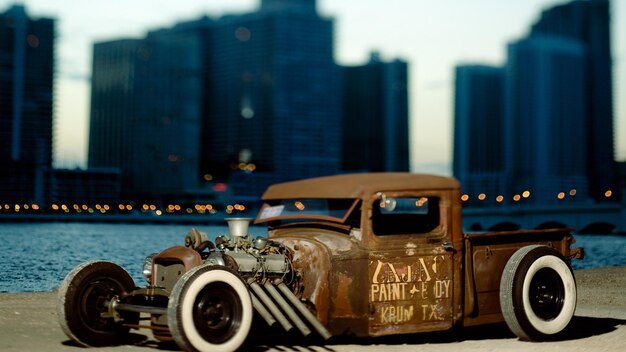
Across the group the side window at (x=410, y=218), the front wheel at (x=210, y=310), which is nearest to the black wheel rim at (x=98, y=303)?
the front wheel at (x=210, y=310)

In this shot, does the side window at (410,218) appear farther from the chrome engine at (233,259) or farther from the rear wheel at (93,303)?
the rear wheel at (93,303)

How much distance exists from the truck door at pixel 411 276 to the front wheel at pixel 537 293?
2.25 feet

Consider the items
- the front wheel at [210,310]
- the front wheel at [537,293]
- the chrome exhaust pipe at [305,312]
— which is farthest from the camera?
the front wheel at [537,293]

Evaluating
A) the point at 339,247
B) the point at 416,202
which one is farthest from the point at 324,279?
the point at 416,202

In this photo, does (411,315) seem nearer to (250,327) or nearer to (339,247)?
(339,247)

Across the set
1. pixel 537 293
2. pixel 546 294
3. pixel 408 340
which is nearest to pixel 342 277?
pixel 408 340

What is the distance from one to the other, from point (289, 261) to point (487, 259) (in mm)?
2309

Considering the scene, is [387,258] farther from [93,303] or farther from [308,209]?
[93,303]

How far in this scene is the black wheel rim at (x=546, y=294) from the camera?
969cm

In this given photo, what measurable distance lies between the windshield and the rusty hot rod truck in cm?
1

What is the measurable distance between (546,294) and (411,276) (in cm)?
177

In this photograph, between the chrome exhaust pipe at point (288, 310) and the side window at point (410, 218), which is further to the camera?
the side window at point (410, 218)

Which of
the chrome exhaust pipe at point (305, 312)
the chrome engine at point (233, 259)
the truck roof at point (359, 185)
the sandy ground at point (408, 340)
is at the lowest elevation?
the sandy ground at point (408, 340)

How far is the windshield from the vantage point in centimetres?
913
